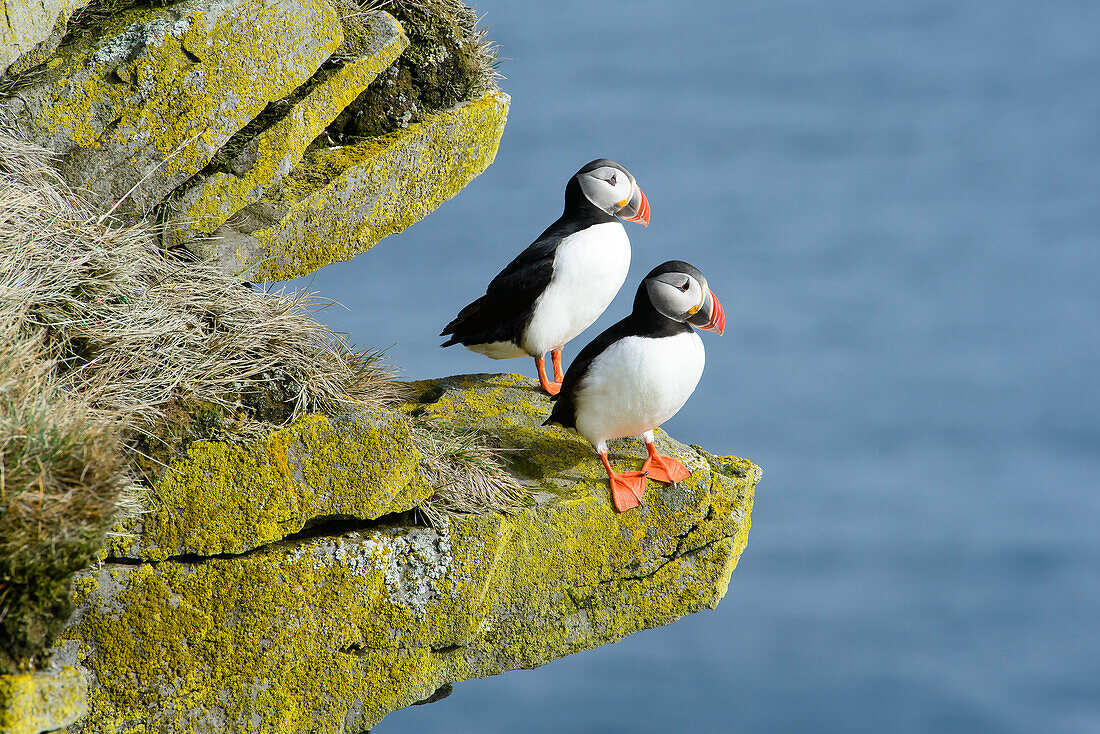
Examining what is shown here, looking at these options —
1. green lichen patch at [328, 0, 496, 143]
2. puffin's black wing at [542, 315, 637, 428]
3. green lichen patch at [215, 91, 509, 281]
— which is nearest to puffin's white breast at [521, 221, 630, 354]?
puffin's black wing at [542, 315, 637, 428]

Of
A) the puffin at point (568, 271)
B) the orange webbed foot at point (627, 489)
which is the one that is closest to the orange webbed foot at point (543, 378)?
the puffin at point (568, 271)

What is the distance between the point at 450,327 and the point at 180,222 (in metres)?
1.94

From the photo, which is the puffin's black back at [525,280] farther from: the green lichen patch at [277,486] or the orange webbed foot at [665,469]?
the green lichen patch at [277,486]

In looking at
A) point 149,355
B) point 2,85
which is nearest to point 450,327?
point 149,355

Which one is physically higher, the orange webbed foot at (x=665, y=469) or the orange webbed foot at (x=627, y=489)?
the orange webbed foot at (x=665, y=469)

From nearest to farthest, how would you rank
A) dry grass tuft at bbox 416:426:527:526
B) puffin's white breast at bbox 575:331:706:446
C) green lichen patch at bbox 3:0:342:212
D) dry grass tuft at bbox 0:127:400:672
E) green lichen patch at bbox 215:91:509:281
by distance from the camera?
dry grass tuft at bbox 0:127:400:672
dry grass tuft at bbox 416:426:527:526
puffin's white breast at bbox 575:331:706:446
green lichen patch at bbox 3:0:342:212
green lichen patch at bbox 215:91:509:281

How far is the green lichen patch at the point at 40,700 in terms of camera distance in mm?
4094

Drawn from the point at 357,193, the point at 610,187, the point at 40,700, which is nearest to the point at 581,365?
the point at 610,187

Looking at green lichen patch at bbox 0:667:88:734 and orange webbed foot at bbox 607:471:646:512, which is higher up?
orange webbed foot at bbox 607:471:646:512

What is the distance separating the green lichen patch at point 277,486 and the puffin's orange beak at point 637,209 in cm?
252

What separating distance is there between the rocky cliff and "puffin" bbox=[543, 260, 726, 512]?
1.30 feet

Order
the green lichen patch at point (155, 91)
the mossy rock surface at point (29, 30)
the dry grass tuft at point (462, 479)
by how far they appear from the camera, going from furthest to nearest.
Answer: the green lichen patch at point (155, 91) → the mossy rock surface at point (29, 30) → the dry grass tuft at point (462, 479)

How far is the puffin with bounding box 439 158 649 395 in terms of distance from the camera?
739 cm

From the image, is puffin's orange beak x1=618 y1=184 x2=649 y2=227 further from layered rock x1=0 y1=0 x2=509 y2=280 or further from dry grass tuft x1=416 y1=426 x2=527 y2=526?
dry grass tuft x1=416 y1=426 x2=527 y2=526
